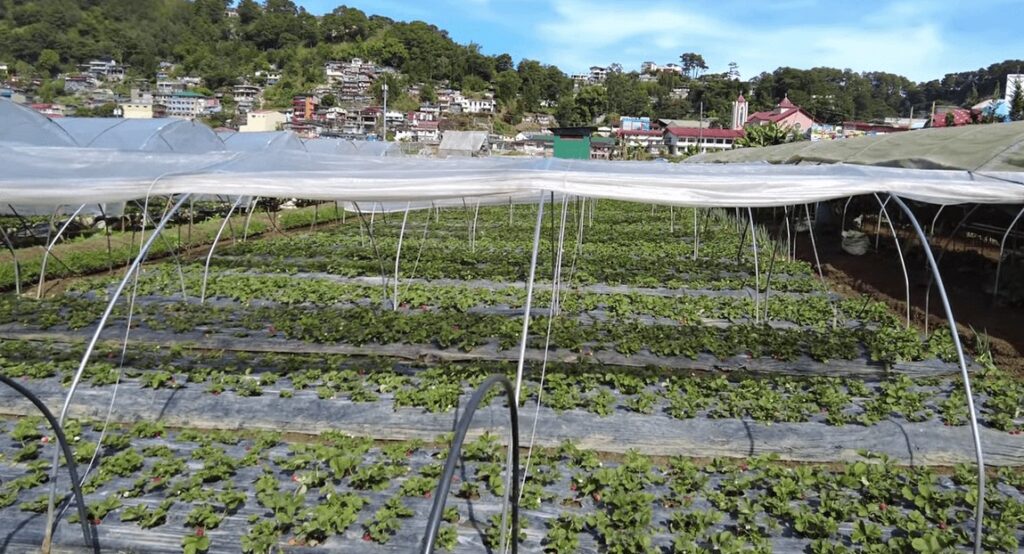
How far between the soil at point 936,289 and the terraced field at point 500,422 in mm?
752

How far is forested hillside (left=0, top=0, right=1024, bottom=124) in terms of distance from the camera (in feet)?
453

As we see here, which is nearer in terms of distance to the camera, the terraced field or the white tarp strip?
the terraced field

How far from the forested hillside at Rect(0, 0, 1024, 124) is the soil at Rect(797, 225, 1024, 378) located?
112 metres

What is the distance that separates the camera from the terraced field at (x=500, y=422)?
4.20 meters

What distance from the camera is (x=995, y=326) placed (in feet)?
30.9

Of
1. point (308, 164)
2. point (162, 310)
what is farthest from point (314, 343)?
point (162, 310)

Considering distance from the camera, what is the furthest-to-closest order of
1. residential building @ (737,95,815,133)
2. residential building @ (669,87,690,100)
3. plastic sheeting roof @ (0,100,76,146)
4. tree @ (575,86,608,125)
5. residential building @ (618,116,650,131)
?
residential building @ (669,87,690,100) < tree @ (575,86,608,125) < residential building @ (618,116,650,131) < residential building @ (737,95,815,133) < plastic sheeting roof @ (0,100,76,146)

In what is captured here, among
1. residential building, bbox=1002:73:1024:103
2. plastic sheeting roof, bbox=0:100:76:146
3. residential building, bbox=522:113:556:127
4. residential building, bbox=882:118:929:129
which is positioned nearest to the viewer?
plastic sheeting roof, bbox=0:100:76:146

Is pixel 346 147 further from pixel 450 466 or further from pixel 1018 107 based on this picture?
pixel 450 466

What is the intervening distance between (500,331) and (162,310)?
4.57 m

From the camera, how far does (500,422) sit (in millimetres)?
5820

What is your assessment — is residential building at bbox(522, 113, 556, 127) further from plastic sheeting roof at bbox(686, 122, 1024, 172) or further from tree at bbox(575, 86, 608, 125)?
plastic sheeting roof at bbox(686, 122, 1024, 172)

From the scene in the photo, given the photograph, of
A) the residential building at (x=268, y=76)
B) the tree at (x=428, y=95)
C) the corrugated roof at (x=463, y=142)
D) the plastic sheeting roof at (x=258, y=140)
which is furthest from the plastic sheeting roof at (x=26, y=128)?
the residential building at (x=268, y=76)

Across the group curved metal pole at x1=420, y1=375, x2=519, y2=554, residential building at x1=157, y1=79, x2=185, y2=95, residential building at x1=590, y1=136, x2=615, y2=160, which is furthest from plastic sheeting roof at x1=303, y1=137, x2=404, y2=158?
residential building at x1=157, y1=79, x2=185, y2=95
